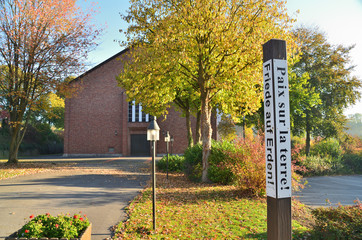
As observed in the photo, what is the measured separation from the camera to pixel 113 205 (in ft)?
24.4

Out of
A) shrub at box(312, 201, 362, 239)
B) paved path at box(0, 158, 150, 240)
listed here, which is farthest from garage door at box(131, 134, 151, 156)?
shrub at box(312, 201, 362, 239)

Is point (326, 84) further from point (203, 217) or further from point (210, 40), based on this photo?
point (203, 217)

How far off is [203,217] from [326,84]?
20.1 meters

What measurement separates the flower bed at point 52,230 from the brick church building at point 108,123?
2753 centimetres

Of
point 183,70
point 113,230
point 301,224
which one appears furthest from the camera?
point 183,70

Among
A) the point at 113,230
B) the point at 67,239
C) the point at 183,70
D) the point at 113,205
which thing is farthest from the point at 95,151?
the point at 67,239

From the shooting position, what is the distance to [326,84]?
21.5 m

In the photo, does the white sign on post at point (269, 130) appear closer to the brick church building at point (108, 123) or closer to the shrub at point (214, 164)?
the shrub at point (214, 164)

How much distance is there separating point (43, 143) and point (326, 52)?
4034cm

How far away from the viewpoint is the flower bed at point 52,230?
3258mm

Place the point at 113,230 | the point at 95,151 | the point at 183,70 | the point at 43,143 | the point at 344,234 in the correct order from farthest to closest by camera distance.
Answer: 1. the point at 43,143
2. the point at 95,151
3. the point at 183,70
4. the point at 113,230
5. the point at 344,234

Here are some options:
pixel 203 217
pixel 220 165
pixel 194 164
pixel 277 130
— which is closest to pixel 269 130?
pixel 277 130

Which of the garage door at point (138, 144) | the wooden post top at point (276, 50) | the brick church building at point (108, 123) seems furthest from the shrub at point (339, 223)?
the garage door at point (138, 144)

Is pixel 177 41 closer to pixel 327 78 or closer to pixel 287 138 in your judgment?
pixel 287 138
